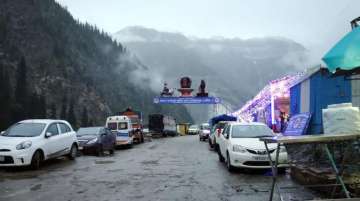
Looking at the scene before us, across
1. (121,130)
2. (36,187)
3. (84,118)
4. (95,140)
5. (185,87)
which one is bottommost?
(36,187)

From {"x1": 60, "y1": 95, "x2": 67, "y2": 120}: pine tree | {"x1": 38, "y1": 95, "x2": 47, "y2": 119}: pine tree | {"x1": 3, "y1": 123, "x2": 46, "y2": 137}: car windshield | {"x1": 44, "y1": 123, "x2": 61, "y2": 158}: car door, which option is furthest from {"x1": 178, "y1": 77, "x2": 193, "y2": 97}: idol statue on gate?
{"x1": 60, "y1": 95, "x2": 67, "y2": 120}: pine tree

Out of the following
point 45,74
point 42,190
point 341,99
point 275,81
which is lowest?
point 42,190

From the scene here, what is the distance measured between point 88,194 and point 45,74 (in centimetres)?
15144

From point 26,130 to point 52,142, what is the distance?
1002 millimetres

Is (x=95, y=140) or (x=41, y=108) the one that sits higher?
(x=41, y=108)

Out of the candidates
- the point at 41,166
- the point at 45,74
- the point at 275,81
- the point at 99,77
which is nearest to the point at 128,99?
the point at 99,77

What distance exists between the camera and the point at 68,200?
902cm

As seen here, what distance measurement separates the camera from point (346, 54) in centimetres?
580

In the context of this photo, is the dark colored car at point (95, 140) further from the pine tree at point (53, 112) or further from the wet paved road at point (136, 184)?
the pine tree at point (53, 112)

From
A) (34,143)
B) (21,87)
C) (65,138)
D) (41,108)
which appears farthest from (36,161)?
(21,87)

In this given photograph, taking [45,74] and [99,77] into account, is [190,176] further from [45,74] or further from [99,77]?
[99,77]

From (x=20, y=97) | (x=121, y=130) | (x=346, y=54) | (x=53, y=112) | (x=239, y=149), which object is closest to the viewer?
(x=346, y=54)

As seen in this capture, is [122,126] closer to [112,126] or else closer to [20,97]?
[112,126]

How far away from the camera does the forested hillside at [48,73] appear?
125m
